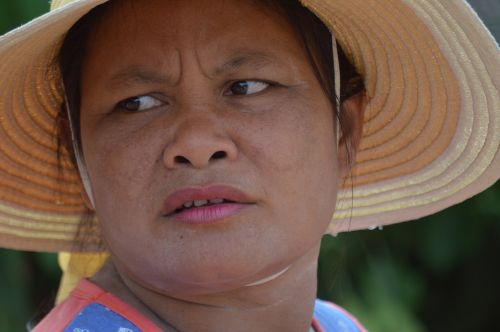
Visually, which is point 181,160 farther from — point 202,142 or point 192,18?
point 192,18

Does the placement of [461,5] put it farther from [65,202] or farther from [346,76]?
[65,202]

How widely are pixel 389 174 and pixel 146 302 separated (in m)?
0.61

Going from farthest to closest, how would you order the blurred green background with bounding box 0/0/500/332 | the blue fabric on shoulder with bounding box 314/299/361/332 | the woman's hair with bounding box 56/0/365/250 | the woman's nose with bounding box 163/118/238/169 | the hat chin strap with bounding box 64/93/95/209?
the blurred green background with bounding box 0/0/500/332, the blue fabric on shoulder with bounding box 314/299/361/332, the hat chin strap with bounding box 64/93/95/209, the woman's hair with bounding box 56/0/365/250, the woman's nose with bounding box 163/118/238/169

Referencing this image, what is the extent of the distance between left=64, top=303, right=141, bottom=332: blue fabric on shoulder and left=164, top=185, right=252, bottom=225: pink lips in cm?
18

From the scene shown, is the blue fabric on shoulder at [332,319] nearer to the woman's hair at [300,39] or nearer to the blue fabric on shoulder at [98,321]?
the woman's hair at [300,39]

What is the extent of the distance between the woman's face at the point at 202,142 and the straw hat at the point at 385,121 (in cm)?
11

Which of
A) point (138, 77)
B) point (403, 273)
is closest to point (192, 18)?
point (138, 77)

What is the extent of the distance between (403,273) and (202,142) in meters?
1.64

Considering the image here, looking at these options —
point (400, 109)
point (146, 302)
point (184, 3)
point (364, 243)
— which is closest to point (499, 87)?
point (400, 109)

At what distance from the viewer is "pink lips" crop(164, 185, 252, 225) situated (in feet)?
4.89

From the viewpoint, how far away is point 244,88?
5.15 ft

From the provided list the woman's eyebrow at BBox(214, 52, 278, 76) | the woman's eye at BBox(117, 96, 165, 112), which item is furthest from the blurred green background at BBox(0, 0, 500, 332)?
the woman's eyebrow at BBox(214, 52, 278, 76)

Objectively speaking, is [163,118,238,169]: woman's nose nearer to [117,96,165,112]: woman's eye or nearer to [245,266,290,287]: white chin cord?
[117,96,165,112]: woman's eye

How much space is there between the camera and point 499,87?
1728mm
